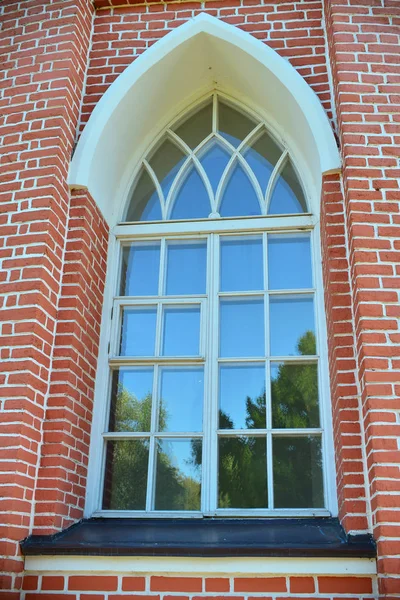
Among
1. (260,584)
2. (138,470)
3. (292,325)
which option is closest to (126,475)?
(138,470)

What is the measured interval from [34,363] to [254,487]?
4.96 ft

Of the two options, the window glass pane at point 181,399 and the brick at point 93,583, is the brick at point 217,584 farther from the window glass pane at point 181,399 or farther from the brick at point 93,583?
the window glass pane at point 181,399

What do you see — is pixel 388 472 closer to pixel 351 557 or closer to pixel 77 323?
pixel 351 557

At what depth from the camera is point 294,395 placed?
3.99 m

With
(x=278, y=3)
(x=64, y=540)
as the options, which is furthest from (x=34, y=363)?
(x=278, y=3)

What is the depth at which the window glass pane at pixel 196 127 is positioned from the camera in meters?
4.96

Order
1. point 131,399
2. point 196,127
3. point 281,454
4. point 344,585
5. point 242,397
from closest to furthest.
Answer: point 344,585 < point 281,454 < point 242,397 < point 131,399 < point 196,127

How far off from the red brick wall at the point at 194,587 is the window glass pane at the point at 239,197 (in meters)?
2.51

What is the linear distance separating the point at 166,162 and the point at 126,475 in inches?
95.0

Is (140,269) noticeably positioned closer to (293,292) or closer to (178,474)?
(293,292)

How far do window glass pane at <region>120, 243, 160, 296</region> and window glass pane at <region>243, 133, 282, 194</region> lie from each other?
0.95 meters

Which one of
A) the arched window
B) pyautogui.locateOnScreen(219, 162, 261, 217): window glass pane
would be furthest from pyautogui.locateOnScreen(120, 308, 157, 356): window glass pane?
pyautogui.locateOnScreen(219, 162, 261, 217): window glass pane

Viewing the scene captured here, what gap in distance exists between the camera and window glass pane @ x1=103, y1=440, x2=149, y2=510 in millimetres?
3898

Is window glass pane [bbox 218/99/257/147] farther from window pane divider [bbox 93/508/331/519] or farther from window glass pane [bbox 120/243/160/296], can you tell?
window pane divider [bbox 93/508/331/519]
